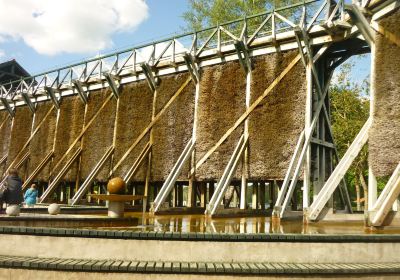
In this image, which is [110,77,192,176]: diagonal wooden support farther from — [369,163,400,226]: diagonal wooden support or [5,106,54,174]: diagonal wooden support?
[369,163,400,226]: diagonal wooden support

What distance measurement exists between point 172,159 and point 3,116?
861 inches

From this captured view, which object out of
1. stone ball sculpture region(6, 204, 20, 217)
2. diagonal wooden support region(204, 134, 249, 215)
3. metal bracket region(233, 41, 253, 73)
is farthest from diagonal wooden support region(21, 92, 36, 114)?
stone ball sculpture region(6, 204, 20, 217)

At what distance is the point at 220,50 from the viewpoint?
74.7ft

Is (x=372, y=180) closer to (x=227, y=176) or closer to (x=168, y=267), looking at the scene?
(x=227, y=176)

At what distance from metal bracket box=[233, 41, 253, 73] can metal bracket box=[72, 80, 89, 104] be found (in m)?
13.7

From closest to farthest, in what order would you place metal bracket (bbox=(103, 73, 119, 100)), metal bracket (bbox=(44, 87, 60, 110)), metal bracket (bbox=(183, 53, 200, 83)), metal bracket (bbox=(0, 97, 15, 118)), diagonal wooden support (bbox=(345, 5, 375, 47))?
1. diagonal wooden support (bbox=(345, 5, 375, 47))
2. metal bracket (bbox=(183, 53, 200, 83))
3. metal bracket (bbox=(103, 73, 119, 100))
4. metal bracket (bbox=(44, 87, 60, 110))
5. metal bracket (bbox=(0, 97, 15, 118))

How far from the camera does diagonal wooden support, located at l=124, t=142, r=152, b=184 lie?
24120 millimetres

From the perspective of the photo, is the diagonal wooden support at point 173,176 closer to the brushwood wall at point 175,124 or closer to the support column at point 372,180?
the brushwood wall at point 175,124

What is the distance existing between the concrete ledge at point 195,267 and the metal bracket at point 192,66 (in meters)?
16.2

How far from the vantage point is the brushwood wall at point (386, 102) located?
15508mm

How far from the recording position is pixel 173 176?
21.2 m

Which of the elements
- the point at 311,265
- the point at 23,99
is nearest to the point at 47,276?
the point at 311,265

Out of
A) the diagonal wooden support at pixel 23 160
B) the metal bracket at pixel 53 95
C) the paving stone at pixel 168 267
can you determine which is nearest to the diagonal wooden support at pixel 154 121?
the metal bracket at pixel 53 95

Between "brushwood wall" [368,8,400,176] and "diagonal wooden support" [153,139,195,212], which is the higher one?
"brushwood wall" [368,8,400,176]
